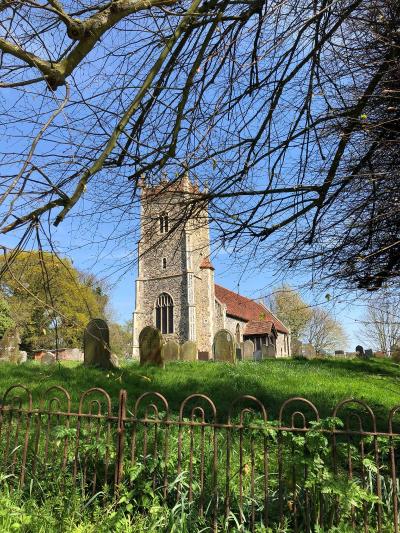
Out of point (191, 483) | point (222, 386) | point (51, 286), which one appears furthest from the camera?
point (222, 386)

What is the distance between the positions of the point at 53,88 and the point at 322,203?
2.51 metres

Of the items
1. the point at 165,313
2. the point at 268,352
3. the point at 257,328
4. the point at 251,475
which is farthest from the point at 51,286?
the point at 257,328

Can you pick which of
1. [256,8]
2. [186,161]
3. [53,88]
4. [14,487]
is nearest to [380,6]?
[256,8]

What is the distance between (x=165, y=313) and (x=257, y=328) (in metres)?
8.63

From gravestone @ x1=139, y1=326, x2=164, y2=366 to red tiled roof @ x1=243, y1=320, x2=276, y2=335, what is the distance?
29108 mm

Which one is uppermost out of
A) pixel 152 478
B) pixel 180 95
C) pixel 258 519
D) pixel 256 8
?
pixel 256 8

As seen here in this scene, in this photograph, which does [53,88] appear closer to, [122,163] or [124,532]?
[122,163]

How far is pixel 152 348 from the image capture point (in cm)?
1184

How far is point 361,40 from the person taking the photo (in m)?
4.44

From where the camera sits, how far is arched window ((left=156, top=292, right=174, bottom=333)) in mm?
37656

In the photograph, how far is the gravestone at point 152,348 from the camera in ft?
38.5

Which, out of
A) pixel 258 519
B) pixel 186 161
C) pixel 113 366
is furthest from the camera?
pixel 113 366

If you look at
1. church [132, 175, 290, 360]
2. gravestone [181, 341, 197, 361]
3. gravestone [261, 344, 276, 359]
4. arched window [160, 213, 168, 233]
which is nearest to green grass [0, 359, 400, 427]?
arched window [160, 213, 168, 233]

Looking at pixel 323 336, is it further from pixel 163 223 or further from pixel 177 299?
pixel 163 223
